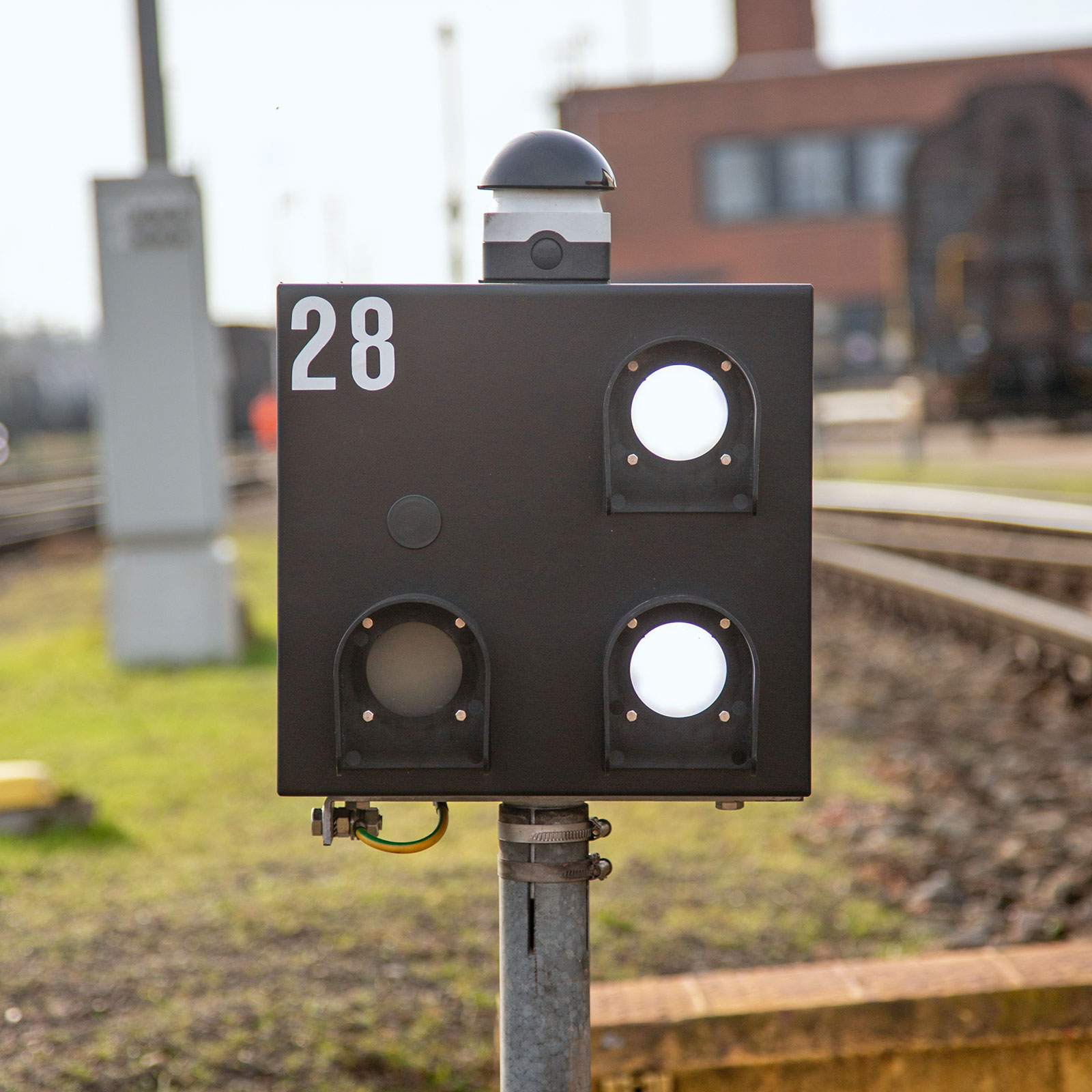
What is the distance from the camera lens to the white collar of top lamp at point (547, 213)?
1.26m

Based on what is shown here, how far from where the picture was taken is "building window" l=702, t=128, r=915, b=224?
3369 centimetres

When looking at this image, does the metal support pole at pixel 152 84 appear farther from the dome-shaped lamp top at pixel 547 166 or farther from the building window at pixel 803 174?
the building window at pixel 803 174

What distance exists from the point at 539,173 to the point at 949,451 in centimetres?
1528

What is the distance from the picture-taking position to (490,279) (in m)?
1.27

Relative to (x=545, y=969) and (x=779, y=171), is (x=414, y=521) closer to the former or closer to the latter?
(x=545, y=969)

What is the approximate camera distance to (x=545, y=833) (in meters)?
1.28

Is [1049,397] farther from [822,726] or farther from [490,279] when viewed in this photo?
[490,279]

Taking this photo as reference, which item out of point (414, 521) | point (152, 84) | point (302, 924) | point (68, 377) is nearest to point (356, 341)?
point (414, 521)

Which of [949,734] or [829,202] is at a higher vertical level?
[829,202]

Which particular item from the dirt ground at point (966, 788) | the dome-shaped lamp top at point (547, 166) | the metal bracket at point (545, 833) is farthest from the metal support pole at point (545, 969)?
the dirt ground at point (966, 788)

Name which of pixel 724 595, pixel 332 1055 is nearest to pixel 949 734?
pixel 332 1055

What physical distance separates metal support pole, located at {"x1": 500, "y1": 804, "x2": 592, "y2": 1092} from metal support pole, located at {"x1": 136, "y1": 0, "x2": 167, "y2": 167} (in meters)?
6.43

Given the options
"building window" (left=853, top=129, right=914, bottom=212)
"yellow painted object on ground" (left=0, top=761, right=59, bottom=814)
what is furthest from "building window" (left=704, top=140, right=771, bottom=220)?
"yellow painted object on ground" (left=0, top=761, right=59, bottom=814)

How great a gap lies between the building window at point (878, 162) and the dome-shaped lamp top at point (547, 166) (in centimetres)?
3444
